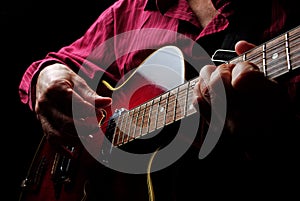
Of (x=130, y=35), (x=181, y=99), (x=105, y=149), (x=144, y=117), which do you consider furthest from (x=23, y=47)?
(x=181, y=99)

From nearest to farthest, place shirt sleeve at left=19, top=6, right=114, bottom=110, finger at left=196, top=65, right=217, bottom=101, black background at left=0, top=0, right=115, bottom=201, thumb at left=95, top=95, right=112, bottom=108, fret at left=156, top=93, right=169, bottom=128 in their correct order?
finger at left=196, top=65, right=217, bottom=101, fret at left=156, top=93, right=169, bottom=128, thumb at left=95, top=95, right=112, bottom=108, shirt sleeve at left=19, top=6, right=114, bottom=110, black background at left=0, top=0, right=115, bottom=201

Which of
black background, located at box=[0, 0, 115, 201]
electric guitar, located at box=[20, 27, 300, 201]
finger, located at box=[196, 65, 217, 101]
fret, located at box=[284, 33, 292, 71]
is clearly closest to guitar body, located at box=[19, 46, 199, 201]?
electric guitar, located at box=[20, 27, 300, 201]

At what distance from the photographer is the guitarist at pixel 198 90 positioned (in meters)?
0.54

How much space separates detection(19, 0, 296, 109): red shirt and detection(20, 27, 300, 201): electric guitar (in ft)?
0.32

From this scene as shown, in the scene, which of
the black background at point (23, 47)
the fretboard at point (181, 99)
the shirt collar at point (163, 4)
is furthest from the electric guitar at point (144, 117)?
the black background at point (23, 47)

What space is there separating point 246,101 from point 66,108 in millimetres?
585

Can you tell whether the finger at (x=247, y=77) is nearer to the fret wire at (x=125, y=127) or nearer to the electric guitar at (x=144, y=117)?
the electric guitar at (x=144, y=117)

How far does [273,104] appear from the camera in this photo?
513 mm

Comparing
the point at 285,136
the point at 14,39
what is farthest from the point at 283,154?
the point at 14,39

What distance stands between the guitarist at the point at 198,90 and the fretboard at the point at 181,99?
3 cm

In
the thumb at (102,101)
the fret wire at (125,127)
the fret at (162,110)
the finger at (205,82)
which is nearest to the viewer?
Answer: the finger at (205,82)

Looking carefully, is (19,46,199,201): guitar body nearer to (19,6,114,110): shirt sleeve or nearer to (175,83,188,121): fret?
(175,83,188,121): fret

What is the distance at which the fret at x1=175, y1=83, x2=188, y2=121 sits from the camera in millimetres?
643

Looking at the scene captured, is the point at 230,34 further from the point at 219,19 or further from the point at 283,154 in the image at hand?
the point at 283,154
